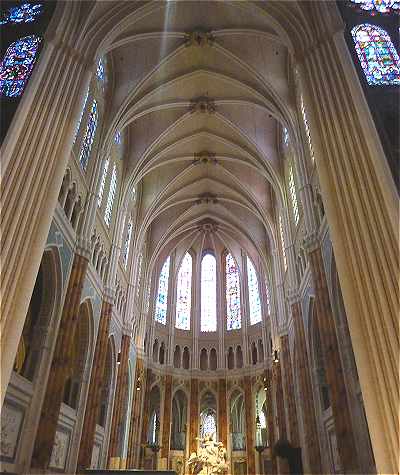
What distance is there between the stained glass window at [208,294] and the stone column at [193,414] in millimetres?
4750

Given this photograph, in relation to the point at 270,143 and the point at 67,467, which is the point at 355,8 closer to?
the point at 270,143

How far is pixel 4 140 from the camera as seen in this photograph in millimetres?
10672

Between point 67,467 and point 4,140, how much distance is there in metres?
12.2

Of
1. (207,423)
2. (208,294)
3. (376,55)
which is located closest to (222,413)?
(207,423)

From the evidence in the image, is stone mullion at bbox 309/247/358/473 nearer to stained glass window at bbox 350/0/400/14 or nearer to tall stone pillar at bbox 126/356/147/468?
stained glass window at bbox 350/0/400/14

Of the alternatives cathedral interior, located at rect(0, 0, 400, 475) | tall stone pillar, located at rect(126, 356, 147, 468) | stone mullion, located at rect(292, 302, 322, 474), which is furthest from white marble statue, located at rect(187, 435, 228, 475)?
stone mullion, located at rect(292, 302, 322, 474)

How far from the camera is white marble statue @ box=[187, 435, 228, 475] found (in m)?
24.4

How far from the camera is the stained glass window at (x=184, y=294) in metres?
33.4

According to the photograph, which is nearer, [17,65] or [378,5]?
[17,65]

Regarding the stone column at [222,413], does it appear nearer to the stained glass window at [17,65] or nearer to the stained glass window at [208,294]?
the stained glass window at [208,294]

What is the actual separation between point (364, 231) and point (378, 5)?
38.2 ft

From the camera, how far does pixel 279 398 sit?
2473 centimetres

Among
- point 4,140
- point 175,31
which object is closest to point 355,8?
point 175,31

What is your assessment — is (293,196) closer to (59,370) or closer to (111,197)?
(111,197)
